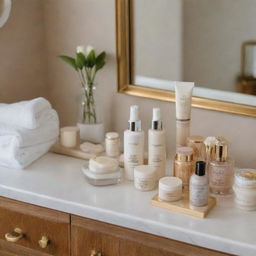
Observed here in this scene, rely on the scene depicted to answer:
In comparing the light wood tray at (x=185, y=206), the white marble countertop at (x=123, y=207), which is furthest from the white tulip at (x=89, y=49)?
the light wood tray at (x=185, y=206)

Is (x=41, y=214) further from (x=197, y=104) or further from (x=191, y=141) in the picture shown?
(x=197, y=104)

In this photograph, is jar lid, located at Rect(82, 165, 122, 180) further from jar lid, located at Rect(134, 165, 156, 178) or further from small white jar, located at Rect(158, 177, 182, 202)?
small white jar, located at Rect(158, 177, 182, 202)

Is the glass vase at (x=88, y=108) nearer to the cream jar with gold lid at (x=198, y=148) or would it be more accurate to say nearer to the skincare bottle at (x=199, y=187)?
the cream jar with gold lid at (x=198, y=148)

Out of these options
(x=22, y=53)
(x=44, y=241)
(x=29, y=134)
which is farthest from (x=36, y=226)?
(x=22, y=53)

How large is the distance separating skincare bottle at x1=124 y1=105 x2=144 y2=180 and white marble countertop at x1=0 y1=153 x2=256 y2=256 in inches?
1.9

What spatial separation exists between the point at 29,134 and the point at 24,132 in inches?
0.7

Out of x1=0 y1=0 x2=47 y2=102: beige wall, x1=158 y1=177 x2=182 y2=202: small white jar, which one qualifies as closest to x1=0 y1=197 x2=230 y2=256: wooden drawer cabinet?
x1=158 y1=177 x2=182 y2=202: small white jar

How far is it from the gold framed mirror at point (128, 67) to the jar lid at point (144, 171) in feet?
0.92

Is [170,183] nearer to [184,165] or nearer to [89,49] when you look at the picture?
[184,165]

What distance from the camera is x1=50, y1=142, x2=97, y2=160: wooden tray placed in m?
1.65

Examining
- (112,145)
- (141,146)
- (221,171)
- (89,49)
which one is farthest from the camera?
(89,49)

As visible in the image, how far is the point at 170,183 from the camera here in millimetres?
1349

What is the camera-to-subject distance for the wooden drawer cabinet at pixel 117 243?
4.10 ft

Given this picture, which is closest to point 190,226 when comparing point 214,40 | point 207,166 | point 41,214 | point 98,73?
point 207,166
